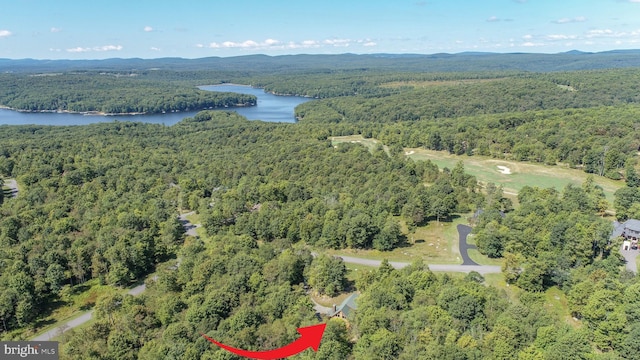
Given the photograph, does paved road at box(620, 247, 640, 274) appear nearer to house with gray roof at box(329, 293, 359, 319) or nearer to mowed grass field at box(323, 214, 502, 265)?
mowed grass field at box(323, 214, 502, 265)

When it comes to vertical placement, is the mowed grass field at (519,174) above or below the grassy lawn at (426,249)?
above

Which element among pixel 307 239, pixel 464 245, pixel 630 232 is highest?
pixel 630 232

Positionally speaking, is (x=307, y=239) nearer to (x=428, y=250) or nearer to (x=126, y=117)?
(x=428, y=250)

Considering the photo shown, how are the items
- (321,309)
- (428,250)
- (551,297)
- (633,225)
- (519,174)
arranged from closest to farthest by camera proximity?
(321,309), (551,297), (633,225), (428,250), (519,174)

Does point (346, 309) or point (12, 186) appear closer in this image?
point (346, 309)

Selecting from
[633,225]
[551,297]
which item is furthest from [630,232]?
[551,297]
